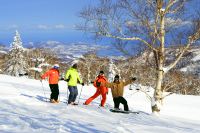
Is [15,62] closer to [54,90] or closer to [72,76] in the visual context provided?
[54,90]

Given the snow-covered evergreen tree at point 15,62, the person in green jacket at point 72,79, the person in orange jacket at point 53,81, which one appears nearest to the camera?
the person in green jacket at point 72,79

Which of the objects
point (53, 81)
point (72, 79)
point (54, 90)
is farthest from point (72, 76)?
point (54, 90)

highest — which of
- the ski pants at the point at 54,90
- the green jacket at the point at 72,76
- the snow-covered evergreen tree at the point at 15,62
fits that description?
the snow-covered evergreen tree at the point at 15,62

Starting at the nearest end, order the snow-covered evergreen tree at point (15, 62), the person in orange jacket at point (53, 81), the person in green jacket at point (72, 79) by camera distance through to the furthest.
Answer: the person in green jacket at point (72, 79) < the person in orange jacket at point (53, 81) < the snow-covered evergreen tree at point (15, 62)

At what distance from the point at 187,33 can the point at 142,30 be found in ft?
5.97

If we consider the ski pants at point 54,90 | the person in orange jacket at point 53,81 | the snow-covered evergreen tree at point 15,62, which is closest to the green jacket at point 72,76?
the person in orange jacket at point 53,81

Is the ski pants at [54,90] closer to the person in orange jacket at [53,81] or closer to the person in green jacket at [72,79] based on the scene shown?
the person in orange jacket at [53,81]

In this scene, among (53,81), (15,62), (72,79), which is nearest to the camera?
(72,79)

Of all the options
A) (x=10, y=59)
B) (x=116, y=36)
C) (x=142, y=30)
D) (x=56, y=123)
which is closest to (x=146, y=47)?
(x=142, y=30)

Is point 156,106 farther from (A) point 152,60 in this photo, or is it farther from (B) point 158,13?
(B) point 158,13

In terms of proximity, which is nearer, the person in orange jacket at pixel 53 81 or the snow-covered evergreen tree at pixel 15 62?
the person in orange jacket at pixel 53 81

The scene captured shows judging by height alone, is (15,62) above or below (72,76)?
above

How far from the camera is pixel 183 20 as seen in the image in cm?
685

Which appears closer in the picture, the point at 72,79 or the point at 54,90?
the point at 72,79
